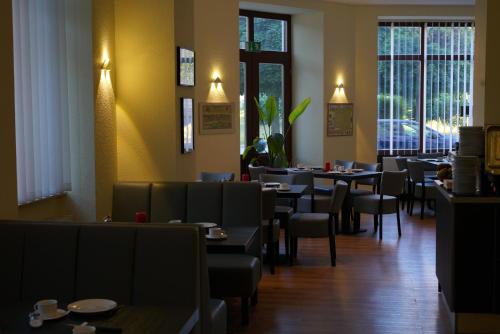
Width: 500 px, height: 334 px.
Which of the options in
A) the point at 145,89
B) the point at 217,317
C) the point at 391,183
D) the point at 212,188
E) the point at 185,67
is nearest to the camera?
the point at 217,317

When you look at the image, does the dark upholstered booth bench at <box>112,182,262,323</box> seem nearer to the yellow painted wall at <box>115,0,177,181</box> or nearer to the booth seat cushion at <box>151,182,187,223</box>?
the booth seat cushion at <box>151,182,187,223</box>

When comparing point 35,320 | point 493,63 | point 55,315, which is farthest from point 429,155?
point 35,320

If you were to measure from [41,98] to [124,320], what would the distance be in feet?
10.4

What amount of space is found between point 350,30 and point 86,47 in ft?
23.7

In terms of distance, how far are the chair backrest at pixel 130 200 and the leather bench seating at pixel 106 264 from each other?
225 centimetres

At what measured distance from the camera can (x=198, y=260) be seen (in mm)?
3562

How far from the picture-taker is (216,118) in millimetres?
9977

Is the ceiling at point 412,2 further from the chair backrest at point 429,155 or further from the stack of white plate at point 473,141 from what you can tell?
the stack of white plate at point 473,141

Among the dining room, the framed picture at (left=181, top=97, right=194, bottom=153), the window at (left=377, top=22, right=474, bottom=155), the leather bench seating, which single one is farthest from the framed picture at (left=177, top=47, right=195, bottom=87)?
the window at (left=377, top=22, right=474, bottom=155)

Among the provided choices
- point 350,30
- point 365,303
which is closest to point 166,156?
point 365,303

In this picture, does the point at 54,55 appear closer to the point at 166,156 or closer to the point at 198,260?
the point at 166,156

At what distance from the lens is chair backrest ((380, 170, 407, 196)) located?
354 inches

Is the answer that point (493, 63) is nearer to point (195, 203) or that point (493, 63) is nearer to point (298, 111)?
point (195, 203)

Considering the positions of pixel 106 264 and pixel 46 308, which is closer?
pixel 46 308
